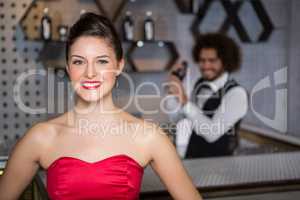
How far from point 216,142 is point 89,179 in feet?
6.81

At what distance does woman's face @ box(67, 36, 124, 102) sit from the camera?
1006mm

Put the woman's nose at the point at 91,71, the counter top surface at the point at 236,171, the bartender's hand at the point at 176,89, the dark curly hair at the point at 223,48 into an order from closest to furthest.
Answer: the woman's nose at the point at 91,71 → the counter top surface at the point at 236,171 → the dark curly hair at the point at 223,48 → the bartender's hand at the point at 176,89

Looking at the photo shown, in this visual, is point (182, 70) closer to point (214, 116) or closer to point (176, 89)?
point (176, 89)

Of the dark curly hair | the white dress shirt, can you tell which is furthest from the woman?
the dark curly hair

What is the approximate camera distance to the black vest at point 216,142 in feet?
9.53

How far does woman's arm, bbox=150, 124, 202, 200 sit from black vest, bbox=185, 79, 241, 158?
1.81 metres

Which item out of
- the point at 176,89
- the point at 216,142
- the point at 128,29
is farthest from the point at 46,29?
the point at 216,142

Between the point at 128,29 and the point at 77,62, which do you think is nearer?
the point at 77,62

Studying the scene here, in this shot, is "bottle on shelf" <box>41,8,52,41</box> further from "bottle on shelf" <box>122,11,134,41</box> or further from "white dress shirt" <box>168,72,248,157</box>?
→ "white dress shirt" <box>168,72,248,157</box>

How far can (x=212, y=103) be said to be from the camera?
3199mm

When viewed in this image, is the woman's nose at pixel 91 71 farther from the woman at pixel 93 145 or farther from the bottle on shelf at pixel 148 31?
the bottle on shelf at pixel 148 31

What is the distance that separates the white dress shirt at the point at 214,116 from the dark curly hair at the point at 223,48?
0.20 m

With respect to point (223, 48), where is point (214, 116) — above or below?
below

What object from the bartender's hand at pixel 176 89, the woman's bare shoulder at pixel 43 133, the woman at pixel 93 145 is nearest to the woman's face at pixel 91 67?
the woman at pixel 93 145
